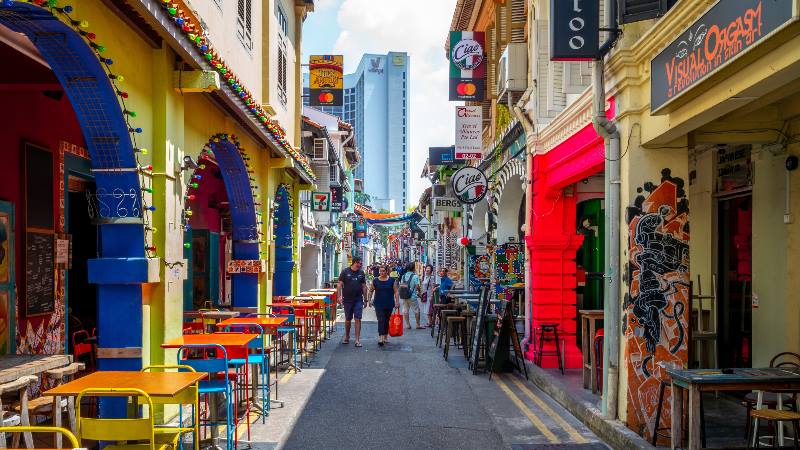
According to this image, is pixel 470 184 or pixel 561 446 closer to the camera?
pixel 561 446

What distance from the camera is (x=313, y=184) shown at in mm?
19078

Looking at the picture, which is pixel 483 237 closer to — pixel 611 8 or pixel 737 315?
pixel 737 315

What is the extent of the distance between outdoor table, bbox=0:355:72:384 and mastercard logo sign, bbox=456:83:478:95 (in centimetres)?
1381

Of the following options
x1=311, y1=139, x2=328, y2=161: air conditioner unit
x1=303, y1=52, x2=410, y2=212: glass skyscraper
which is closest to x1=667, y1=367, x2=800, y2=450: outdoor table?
x1=311, y1=139, x2=328, y2=161: air conditioner unit

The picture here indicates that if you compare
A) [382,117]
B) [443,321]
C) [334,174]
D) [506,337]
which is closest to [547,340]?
[506,337]

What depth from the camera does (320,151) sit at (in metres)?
25.5

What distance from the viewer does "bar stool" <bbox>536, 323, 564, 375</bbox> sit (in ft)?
36.8

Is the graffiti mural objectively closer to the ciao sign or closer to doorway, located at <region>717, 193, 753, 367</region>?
doorway, located at <region>717, 193, 753, 367</region>

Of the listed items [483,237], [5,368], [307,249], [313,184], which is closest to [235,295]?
[313,184]

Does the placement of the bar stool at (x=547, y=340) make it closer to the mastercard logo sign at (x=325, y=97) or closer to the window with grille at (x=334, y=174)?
the mastercard logo sign at (x=325, y=97)

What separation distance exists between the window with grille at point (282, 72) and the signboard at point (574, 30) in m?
9.87

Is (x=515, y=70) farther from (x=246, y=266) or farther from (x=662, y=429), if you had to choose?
(x=662, y=429)

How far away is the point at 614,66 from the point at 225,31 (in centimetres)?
628

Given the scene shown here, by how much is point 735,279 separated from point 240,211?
8051 mm
